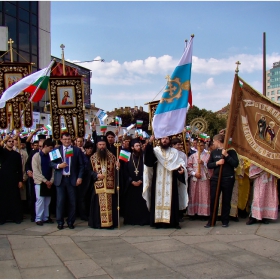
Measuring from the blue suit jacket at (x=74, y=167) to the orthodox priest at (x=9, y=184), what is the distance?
100 centimetres

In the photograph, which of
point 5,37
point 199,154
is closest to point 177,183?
point 199,154

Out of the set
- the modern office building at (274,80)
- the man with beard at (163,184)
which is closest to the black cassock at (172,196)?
the man with beard at (163,184)

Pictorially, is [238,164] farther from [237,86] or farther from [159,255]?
[159,255]

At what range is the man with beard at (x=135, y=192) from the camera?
25.2ft

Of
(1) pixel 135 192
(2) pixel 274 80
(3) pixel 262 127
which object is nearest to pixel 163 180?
(1) pixel 135 192

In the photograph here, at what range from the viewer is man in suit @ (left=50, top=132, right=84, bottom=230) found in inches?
289

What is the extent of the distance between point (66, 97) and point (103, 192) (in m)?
2.70

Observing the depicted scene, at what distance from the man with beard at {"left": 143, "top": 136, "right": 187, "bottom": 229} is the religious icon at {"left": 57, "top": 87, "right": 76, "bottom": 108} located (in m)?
2.65

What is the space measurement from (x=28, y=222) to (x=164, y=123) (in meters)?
3.70

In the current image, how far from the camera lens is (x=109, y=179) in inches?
293

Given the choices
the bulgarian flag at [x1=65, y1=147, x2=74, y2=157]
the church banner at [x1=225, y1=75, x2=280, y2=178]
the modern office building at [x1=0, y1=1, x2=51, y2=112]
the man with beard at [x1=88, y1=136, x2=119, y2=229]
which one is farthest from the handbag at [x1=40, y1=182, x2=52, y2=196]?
the modern office building at [x1=0, y1=1, x2=51, y2=112]

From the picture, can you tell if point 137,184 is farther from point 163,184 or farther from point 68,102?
point 68,102

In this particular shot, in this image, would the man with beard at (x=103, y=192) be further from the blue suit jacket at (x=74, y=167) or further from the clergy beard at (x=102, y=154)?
the blue suit jacket at (x=74, y=167)

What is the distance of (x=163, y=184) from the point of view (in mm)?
7355
